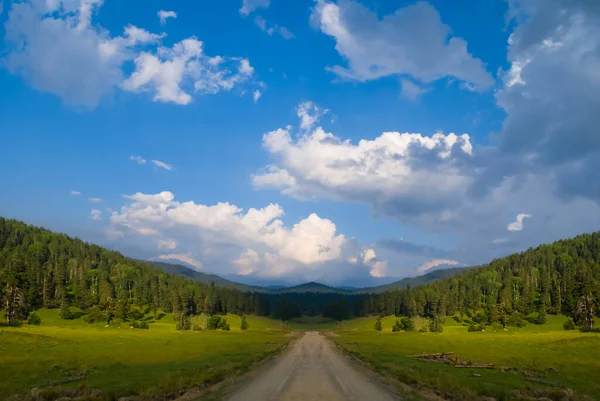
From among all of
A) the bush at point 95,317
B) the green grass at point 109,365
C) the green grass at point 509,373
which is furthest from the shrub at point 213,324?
the green grass at point 509,373

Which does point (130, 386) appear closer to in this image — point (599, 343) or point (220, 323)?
point (599, 343)

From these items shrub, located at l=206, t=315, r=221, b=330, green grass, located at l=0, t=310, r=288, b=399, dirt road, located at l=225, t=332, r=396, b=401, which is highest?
dirt road, located at l=225, t=332, r=396, b=401

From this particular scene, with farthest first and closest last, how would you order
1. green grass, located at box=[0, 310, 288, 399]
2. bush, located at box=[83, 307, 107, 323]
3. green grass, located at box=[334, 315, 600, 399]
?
bush, located at box=[83, 307, 107, 323]
green grass, located at box=[0, 310, 288, 399]
green grass, located at box=[334, 315, 600, 399]

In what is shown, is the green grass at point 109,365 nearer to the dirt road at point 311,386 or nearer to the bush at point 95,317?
the dirt road at point 311,386

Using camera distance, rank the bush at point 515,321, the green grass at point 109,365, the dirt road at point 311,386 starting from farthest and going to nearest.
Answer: the bush at point 515,321
the green grass at point 109,365
the dirt road at point 311,386

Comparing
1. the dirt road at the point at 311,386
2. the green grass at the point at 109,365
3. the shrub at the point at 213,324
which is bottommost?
the shrub at the point at 213,324

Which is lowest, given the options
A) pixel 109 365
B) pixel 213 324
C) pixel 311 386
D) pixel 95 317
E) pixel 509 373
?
pixel 213 324

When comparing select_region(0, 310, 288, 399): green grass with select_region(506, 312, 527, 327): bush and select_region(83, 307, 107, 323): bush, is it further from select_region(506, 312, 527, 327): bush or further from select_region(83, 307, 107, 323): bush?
select_region(506, 312, 527, 327): bush

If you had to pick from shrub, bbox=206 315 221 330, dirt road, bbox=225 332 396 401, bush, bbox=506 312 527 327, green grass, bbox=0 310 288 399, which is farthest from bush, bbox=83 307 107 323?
bush, bbox=506 312 527 327

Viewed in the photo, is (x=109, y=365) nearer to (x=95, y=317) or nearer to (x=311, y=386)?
(x=311, y=386)

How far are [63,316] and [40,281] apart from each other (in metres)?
47.4

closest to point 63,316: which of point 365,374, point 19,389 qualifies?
point 19,389

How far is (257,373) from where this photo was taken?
38562 millimetres

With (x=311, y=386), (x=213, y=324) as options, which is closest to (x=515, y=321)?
(x=213, y=324)
